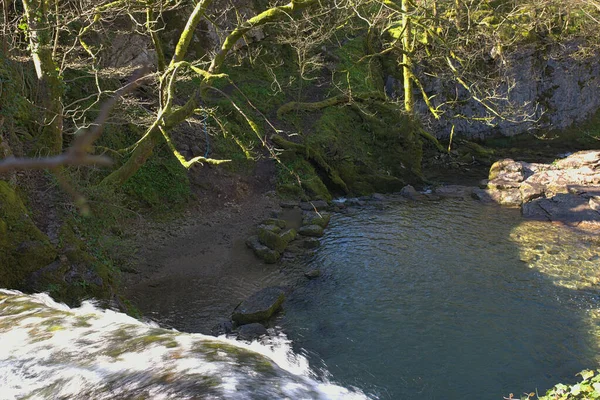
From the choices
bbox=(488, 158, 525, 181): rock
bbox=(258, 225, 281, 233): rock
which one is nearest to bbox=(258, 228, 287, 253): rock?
bbox=(258, 225, 281, 233): rock

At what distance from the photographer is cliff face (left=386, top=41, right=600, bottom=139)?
23609mm

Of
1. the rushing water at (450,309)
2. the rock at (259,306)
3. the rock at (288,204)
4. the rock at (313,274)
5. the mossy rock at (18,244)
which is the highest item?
the mossy rock at (18,244)

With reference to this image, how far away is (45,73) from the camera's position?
328 inches

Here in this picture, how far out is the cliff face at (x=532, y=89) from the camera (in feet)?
77.5

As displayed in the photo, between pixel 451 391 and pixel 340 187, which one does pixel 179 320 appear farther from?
pixel 340 187

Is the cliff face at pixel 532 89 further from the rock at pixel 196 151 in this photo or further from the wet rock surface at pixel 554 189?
the rock at pixel 196 151

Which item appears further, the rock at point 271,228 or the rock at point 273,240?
the rock at point 271,228

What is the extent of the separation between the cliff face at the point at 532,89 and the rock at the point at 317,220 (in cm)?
1159

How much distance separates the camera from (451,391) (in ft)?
21.6

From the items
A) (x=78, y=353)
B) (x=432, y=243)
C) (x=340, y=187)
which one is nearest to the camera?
(x=78, y=353)

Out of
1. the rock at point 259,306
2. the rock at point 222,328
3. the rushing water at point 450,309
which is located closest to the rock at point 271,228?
the rushing water at point 450,309

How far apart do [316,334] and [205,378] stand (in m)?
5.33

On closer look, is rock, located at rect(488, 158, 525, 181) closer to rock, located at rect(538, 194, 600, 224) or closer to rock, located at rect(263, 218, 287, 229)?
rock, located at rect(538, 194, 600, 224)

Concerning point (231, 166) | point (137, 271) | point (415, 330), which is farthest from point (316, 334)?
point (231, 166)
